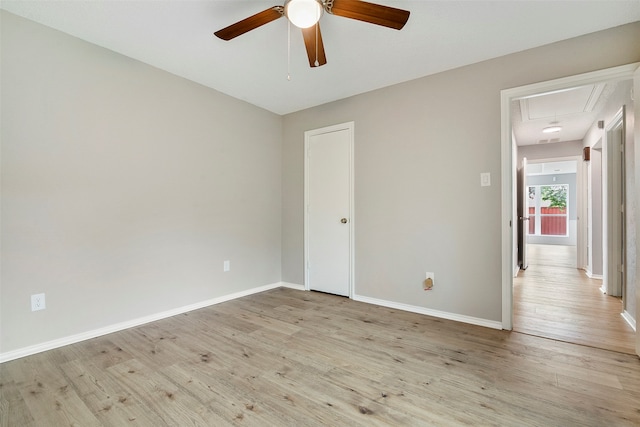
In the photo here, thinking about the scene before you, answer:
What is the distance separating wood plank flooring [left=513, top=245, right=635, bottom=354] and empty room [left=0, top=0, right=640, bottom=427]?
6 centimetres

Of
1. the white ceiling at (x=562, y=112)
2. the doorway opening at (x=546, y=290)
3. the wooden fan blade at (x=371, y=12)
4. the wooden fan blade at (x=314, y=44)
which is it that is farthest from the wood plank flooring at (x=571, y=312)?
the wooden fan blade at (x=314, y=44)

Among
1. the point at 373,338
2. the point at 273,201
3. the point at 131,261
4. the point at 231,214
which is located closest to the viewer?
the point at 373,338

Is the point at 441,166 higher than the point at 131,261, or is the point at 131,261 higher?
the point at 441,166

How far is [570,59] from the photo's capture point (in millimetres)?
2227

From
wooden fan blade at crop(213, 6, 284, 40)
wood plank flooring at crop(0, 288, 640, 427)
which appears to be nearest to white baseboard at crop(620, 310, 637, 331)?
wood plank flooring at crop(0, 288, 640, 427)

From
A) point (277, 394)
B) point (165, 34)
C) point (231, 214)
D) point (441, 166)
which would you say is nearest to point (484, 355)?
point (277, 394)

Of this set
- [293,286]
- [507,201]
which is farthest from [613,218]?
[293,286]

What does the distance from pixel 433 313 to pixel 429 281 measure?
0.32m

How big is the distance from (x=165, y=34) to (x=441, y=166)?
8.52 ft

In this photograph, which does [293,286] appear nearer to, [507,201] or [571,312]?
[507,201]

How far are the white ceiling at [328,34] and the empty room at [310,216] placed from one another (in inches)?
0.8

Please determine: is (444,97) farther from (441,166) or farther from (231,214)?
(231,214)

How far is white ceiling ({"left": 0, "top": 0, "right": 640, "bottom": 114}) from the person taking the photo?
1.90 m

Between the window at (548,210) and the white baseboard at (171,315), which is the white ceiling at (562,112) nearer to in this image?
the white baseboard at (171,315)
